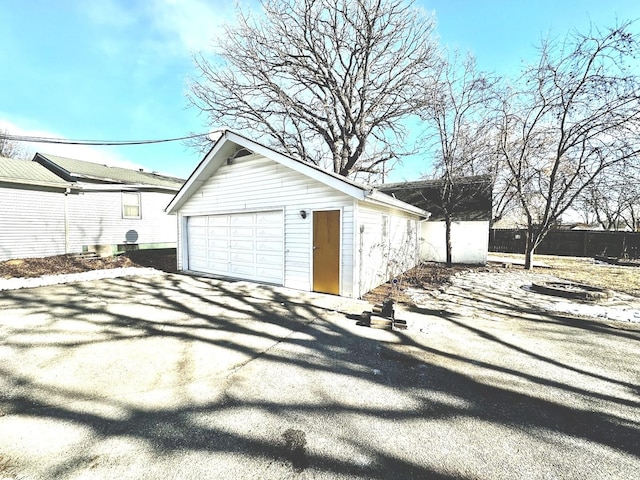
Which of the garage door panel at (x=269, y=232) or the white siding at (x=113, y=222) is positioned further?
the white siding at (x=113, y=222)

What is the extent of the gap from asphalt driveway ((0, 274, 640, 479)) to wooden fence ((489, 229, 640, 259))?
53.6ft

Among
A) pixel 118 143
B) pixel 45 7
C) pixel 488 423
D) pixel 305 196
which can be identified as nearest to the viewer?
pixel 488 423

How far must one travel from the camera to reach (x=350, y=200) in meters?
6.43

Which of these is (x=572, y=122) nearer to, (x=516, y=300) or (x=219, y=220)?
(x=516, y=300)

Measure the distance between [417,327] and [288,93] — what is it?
13560mm

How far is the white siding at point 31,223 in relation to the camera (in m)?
10.7

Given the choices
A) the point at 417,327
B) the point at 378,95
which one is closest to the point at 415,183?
the point at 378,95

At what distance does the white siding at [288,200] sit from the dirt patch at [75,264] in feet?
14.5

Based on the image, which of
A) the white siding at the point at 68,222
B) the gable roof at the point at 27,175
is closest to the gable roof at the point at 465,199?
the white siding at the point at 68,222

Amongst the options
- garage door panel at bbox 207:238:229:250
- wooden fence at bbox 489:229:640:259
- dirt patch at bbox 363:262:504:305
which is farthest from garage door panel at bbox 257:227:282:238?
wooden fence at bbox 489:229:640:259

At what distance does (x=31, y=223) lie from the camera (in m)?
11.2

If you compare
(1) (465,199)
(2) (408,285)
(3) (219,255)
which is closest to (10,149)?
(3) (219,255)

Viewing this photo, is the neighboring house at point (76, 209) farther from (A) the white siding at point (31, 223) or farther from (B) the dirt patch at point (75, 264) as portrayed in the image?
(B) the dirt patch at point (75, 264)

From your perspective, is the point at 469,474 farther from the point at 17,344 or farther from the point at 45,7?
the point at 45,7
